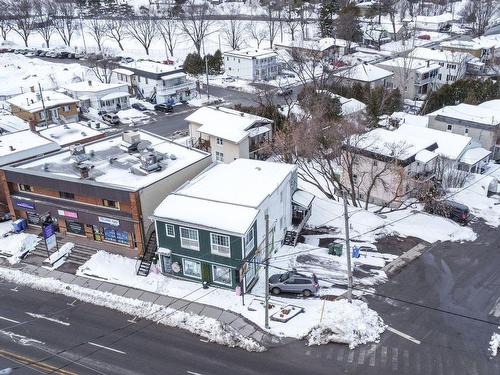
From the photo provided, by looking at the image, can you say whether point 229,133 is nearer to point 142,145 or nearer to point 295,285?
point 142,145

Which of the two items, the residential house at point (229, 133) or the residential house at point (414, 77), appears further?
the residential house at point (414, 77)

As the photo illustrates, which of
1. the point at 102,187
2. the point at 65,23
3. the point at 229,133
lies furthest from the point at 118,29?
the point at 102,187

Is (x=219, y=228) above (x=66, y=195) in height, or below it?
above

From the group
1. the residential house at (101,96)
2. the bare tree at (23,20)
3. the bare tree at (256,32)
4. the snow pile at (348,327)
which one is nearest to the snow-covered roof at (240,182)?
the snow pile at (348,327)

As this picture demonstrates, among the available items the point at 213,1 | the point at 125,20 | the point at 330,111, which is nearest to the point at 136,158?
A: the point at 330,111

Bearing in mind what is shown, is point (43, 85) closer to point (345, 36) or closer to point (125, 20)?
point (125, 20)

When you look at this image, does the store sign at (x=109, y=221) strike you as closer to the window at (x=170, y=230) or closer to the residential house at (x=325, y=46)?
the window at (x=170, y=230)

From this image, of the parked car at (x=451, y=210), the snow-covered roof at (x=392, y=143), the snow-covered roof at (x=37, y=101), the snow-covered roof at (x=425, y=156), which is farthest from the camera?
the snow-covered roof at (x=37, y=101)

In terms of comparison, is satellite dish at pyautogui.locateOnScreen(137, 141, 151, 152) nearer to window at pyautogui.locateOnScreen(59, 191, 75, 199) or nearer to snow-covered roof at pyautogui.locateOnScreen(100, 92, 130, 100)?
window at pyautogui.locateOnScreen(59, 191, 75, 199)
